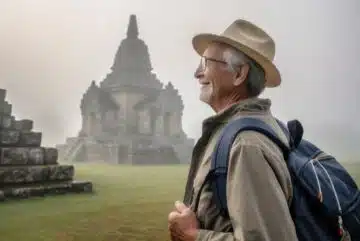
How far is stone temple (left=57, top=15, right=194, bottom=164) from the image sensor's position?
20398 mm

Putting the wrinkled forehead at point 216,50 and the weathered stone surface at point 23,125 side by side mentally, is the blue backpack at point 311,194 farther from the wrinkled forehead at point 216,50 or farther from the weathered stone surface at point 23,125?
the weathered stone surface at point 23,125

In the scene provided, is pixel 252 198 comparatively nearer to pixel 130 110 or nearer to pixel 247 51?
pixel 247 51

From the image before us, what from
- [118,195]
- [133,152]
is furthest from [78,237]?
[133,152]

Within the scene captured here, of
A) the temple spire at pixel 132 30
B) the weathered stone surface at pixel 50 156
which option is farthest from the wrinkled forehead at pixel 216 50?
the temple spire at pixel 132 30

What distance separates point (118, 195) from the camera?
6.21 m

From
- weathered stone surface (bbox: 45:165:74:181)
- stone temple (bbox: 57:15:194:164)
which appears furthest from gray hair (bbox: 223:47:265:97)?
stone temple (bbox: 57:15:194:164)

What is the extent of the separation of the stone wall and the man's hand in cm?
468

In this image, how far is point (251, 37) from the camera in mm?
1377

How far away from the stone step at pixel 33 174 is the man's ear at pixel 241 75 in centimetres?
495

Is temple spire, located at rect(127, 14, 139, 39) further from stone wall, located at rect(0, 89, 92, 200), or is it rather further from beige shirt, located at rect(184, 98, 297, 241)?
beige shirt, located at rect(184, 98, 297, 241)

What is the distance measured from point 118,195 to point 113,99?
639 inches

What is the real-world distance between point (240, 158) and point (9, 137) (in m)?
5.77

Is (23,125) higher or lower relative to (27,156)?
higher

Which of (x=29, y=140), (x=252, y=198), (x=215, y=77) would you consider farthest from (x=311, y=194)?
(x=29, y=140)
